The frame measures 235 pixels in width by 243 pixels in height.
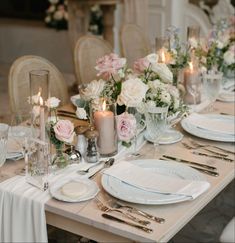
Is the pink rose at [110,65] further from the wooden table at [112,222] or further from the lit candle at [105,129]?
the wooden table at [112,222]

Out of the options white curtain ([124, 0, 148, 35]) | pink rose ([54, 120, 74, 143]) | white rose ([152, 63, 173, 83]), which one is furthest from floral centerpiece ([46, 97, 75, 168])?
white curtain ([124, 0, 148, 35])

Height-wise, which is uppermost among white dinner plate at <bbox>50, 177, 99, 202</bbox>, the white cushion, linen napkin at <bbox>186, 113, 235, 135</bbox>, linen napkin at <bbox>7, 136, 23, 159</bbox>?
linen napkin at <bbox>186, 113, 235, 135</bbox>

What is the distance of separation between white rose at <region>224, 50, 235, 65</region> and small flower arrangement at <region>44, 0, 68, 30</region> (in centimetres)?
371

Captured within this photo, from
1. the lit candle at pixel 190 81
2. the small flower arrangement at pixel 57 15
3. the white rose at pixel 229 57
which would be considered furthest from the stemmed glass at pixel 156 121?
the small flower arrangement at pixel 57 15

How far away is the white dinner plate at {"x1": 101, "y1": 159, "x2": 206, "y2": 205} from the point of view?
1.49 m

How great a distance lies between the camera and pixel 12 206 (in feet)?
5.17

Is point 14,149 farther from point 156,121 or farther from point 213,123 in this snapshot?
point 213,123

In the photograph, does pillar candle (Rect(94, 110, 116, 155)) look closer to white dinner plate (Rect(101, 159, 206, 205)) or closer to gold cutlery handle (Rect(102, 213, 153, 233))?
white dinner plate (Rect(101, 159, 206, 205))

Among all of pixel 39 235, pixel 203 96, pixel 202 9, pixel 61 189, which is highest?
pixel 202 9

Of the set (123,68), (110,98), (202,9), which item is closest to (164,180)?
(110,98)

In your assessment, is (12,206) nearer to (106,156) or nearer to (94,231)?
(94,231)

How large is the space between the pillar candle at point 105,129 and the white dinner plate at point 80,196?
202 mm

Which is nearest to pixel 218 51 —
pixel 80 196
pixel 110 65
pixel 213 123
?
pixel 213 123

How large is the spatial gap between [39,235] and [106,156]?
40 centimetres
